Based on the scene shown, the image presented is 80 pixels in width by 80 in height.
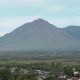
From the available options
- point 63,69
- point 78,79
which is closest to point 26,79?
point 78,79

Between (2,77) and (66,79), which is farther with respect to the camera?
(66,79)

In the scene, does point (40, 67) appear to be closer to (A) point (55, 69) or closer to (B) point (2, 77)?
(A) point (55, 69)

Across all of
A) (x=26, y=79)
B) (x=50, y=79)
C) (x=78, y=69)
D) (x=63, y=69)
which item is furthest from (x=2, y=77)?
(x=78, y=69)

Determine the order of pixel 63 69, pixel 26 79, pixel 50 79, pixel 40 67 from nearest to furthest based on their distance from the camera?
pixel 26 79 < pixel 50 79 < pixel 63 69 < pixel 40 67

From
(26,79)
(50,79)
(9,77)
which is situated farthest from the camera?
(9,77)

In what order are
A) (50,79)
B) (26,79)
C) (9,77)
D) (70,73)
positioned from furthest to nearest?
(70,73)
(9,77)
(50,79)
(26,79)

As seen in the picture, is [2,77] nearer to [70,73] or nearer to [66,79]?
[66,79]

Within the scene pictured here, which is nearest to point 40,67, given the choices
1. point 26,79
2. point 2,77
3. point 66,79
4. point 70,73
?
point 70,73

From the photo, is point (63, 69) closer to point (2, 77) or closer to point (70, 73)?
point (70, 73)

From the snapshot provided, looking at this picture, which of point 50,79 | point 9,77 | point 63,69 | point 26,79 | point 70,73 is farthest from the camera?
point 63,69

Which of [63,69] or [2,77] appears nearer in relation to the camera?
[2,77]
